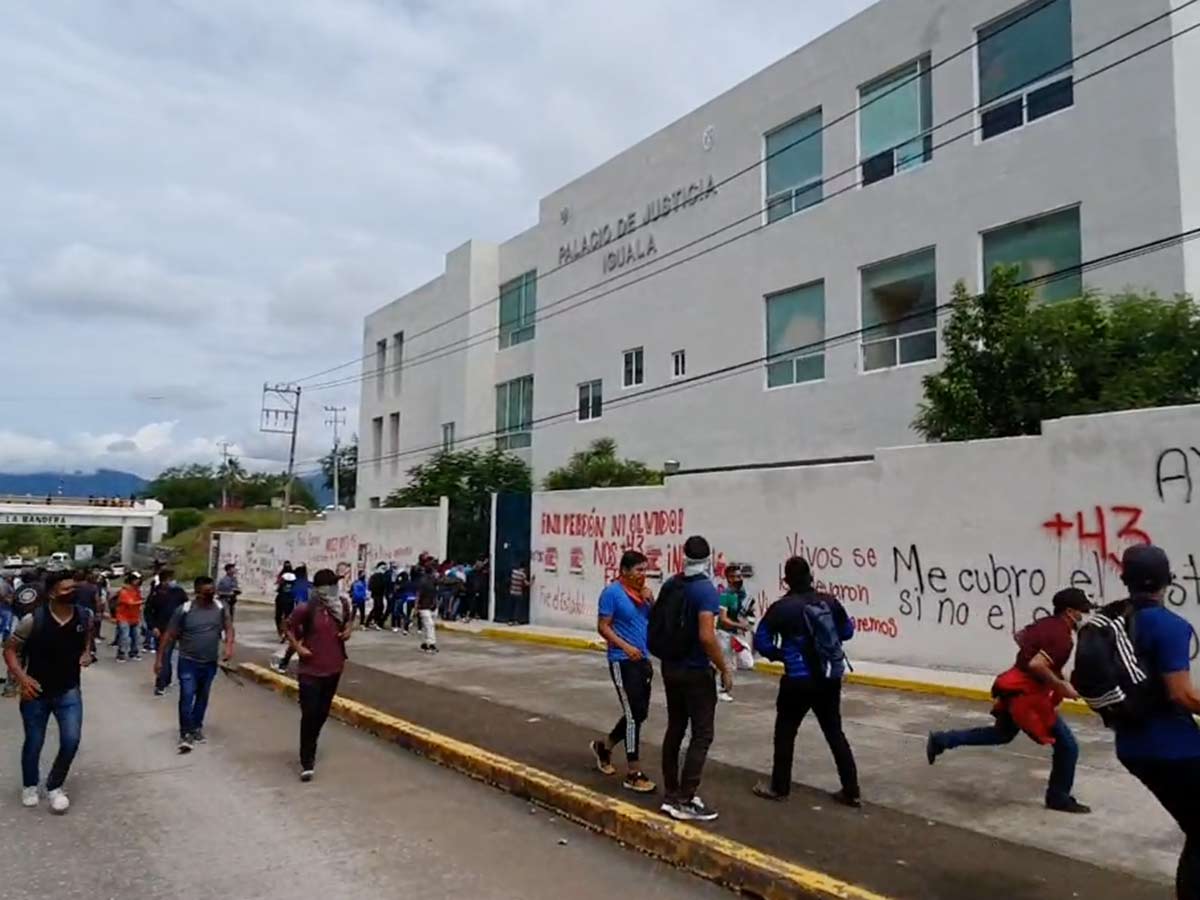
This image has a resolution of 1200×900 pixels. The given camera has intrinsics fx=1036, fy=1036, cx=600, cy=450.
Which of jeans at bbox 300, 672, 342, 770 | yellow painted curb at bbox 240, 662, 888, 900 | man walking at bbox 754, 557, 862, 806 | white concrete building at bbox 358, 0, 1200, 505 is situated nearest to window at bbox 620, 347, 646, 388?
white concrete building at bbox 358, 0, 1200, 505

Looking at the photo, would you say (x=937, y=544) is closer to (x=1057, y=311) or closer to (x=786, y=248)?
(x=1057, y=311)

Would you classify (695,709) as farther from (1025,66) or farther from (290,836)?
(1025,66)

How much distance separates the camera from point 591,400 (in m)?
29.1

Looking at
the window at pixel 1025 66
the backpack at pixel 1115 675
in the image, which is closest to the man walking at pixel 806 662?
the backpack at pixel 1115 675

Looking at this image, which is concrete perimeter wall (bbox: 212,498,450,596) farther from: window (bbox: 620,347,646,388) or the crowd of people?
the crowd of people

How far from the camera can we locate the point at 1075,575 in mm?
11344

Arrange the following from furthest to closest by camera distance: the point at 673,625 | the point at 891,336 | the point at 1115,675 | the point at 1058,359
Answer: the point at 891,336 → the point at 1058,359 → the point at 673,625 → the point at 1115,675

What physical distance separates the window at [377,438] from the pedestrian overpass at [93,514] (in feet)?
139

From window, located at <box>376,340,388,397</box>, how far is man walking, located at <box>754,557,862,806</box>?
38.7 m

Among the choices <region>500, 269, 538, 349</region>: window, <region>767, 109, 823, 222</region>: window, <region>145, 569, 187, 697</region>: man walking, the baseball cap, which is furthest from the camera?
<region>500, 269, 538, 349</region>: window

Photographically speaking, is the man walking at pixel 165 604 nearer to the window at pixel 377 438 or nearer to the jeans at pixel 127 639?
the jeans at pixel 127 639

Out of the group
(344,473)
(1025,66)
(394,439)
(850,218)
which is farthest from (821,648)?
(344,473)

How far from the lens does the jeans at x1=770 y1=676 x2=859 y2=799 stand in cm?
648

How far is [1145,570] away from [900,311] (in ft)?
54.9
